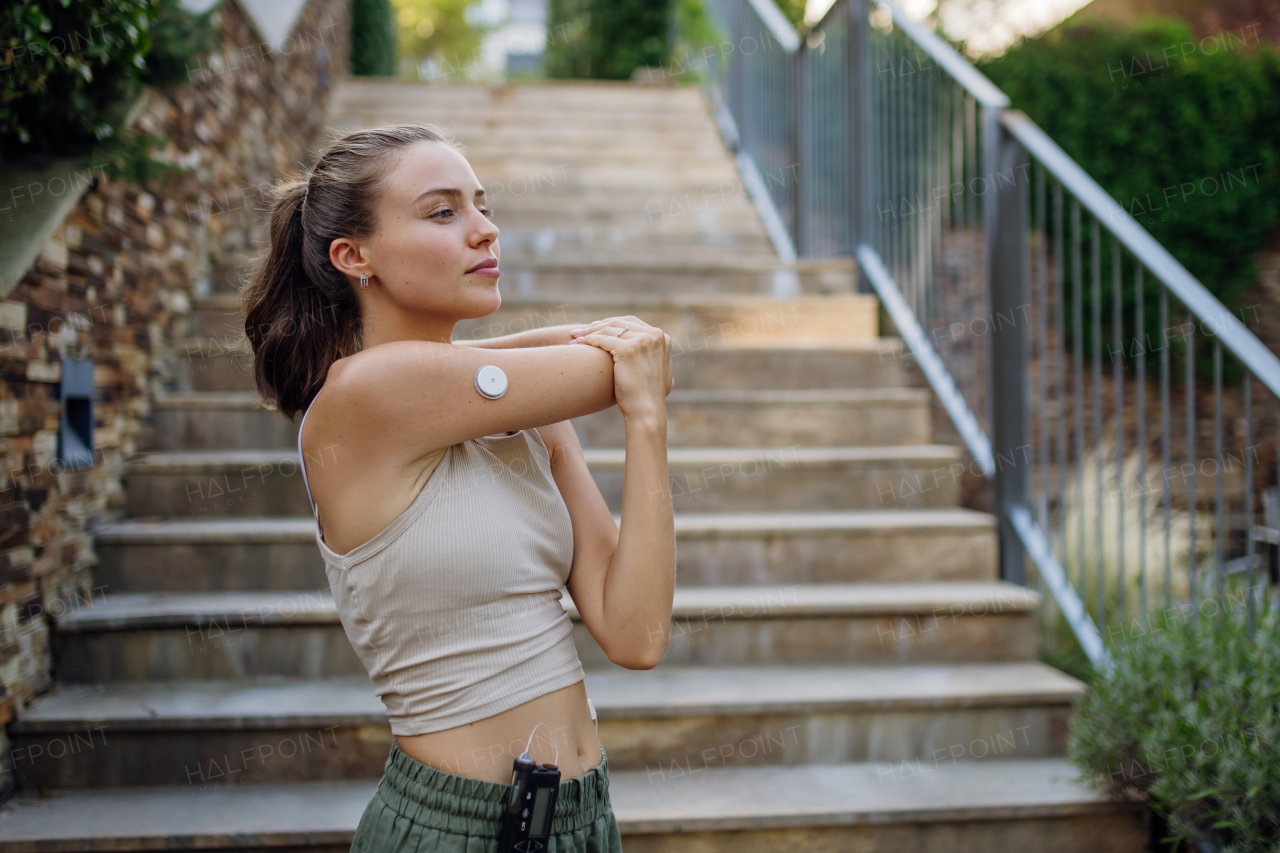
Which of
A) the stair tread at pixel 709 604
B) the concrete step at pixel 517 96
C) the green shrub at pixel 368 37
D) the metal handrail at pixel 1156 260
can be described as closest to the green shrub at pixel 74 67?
the stair tread at pixel 709 604

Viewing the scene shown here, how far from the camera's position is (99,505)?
231 centimetres

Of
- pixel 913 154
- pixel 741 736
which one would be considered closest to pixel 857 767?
pixel 741 736

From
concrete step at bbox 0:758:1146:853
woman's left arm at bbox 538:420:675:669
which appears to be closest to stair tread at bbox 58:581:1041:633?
concrete step at bbox 0:758:1146:853

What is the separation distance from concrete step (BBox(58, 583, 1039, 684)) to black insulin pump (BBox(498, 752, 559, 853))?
3.85 feet

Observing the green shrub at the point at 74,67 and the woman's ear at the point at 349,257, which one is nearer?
the woman's ear at the point at 349,257

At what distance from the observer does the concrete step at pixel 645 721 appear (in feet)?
6.16

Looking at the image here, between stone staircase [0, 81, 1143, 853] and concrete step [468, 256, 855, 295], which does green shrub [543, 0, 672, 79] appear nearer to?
concrete step [468, 256, 855, 295]

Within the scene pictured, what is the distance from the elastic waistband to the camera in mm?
925

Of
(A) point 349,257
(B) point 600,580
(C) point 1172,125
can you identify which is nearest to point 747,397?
(B) point 600,580

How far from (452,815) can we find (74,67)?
1.85 meters

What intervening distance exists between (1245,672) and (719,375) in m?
1.81

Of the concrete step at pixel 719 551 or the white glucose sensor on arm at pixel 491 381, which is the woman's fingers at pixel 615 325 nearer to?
the white glucose sensor on arm at pixel 491 381

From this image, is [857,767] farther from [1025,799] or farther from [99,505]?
[99,505]

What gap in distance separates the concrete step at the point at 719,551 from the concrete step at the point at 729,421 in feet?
1.08
